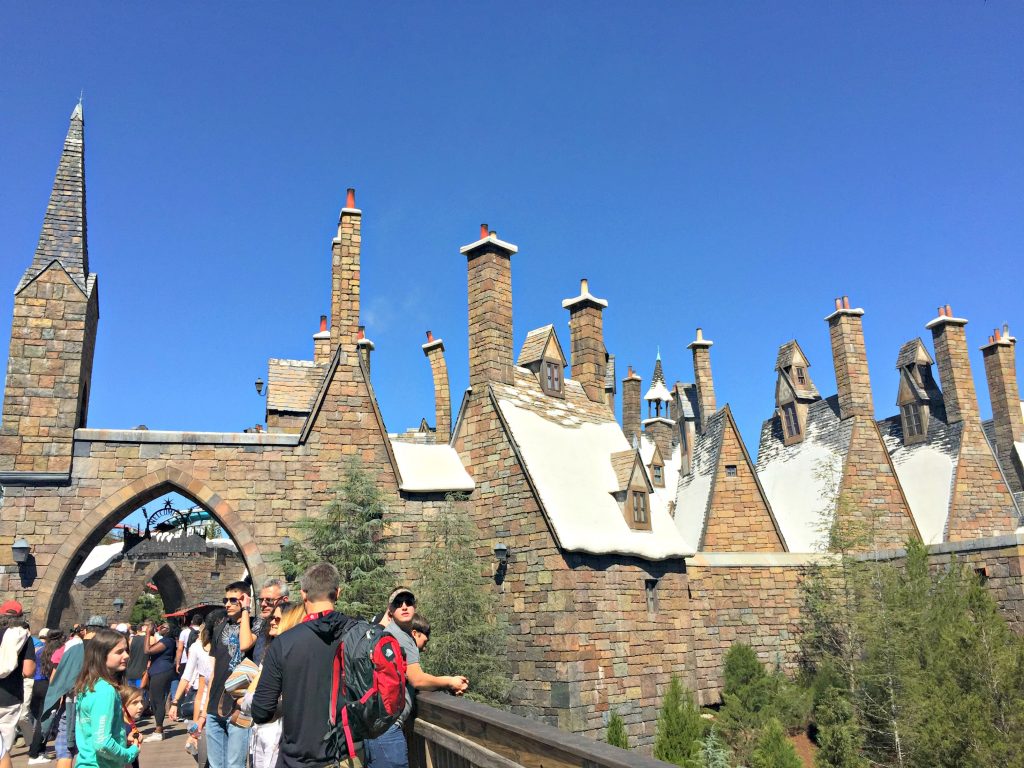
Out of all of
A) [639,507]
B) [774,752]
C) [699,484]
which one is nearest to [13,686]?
[774,752]

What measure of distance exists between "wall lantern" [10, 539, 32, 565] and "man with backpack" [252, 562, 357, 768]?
10147mm

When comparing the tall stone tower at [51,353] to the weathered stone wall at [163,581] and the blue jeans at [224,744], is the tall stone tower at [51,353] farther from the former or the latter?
the weathered stone wall at [163,581]

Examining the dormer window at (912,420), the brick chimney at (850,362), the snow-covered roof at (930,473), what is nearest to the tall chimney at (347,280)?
the brick chimney at (850,362)

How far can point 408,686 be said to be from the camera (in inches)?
187

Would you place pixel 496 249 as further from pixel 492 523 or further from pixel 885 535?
pixel 885 535

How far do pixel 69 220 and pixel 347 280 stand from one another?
4.91m

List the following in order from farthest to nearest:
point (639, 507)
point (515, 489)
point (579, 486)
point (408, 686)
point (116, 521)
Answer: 1. point (639, 507)
2. point (579, 486)
3. point (515, 489)
4. point (116, 521)
5. point (408, 686)

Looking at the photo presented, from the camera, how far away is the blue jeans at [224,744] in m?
5.52

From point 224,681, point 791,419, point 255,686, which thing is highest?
point 791,419

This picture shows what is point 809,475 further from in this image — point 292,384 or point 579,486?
point 292,384

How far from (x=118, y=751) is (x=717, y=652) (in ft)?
45.8

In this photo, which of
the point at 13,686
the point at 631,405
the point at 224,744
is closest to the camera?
the point at 224,744

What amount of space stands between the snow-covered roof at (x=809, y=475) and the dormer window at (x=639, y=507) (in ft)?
18.2

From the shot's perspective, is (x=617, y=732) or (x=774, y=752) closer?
(x=774, y=752)
